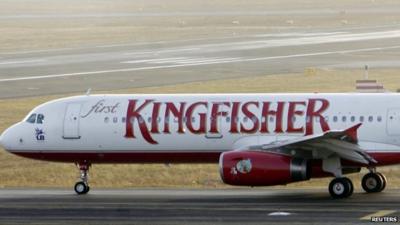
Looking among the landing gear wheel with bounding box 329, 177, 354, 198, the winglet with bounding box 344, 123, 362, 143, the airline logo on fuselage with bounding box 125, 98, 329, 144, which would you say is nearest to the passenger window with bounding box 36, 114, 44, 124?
the airline logo on fuselage with bounding box 125, 98, 329, 144

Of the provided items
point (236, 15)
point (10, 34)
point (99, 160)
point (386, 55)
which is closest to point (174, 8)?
point (236, 15)

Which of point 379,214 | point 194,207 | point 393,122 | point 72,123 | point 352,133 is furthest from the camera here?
point 72,123

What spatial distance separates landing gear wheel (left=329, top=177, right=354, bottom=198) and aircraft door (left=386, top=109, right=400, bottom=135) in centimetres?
204

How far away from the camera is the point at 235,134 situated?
112ft

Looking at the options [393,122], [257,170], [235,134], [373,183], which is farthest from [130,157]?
[393,122]

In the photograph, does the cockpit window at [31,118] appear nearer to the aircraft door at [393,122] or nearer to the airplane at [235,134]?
the airplane at [235,134]

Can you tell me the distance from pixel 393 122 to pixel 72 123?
10165 millimetres

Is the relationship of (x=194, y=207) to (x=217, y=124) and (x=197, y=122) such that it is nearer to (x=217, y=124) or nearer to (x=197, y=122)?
(x=217, y=124)

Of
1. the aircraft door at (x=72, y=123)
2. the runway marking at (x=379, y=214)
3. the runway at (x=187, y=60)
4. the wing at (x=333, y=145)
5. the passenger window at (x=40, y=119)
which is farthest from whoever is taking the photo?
the runway at (x=187, y=60)

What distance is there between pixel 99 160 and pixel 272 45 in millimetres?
58417

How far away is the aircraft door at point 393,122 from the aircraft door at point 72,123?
980cm

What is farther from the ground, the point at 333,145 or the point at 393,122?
the point at 393,122

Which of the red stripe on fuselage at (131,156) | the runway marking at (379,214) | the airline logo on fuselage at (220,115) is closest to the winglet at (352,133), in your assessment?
the airline logo on fuselage at (220,115)

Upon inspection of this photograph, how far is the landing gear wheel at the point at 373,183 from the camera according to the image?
111ft
